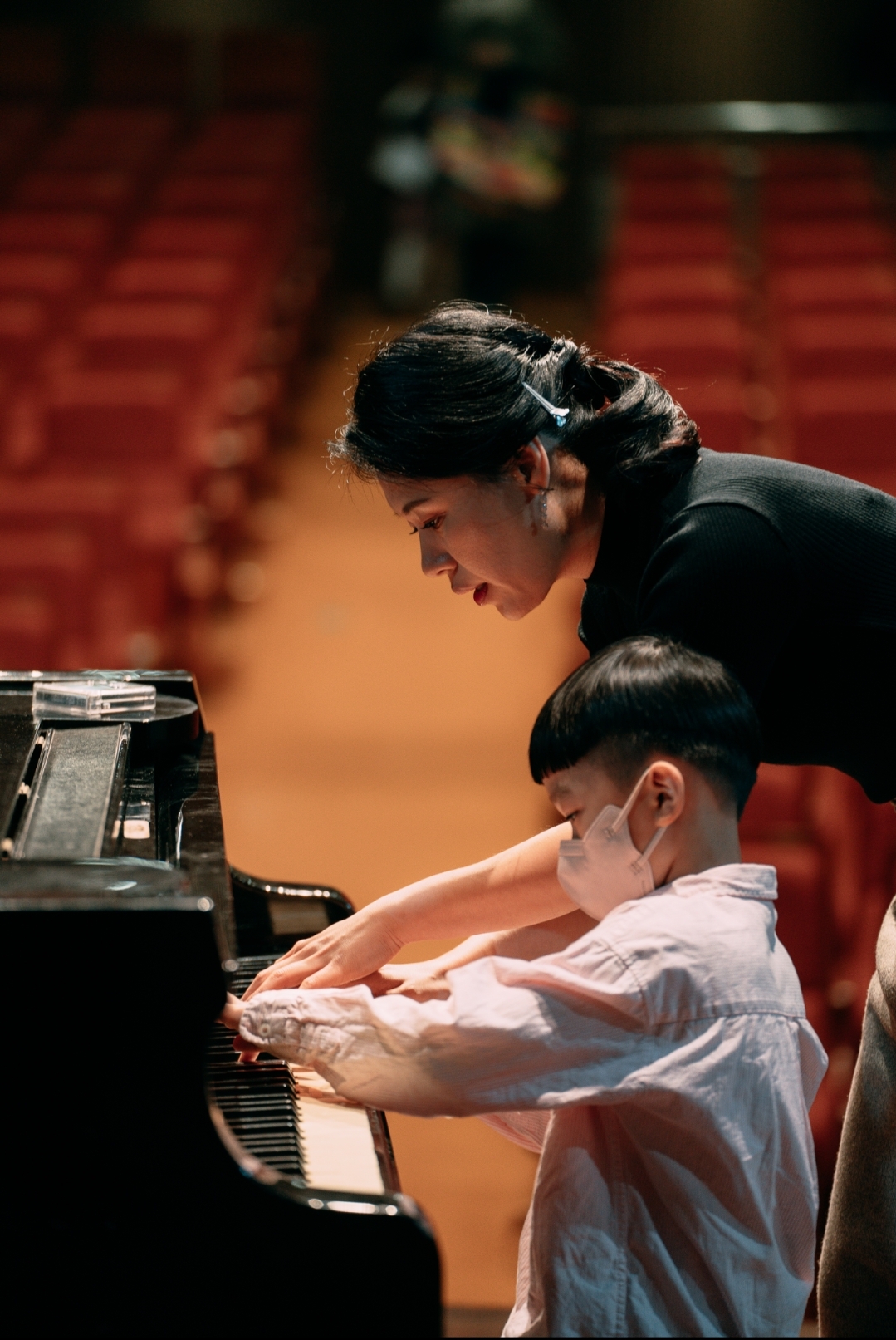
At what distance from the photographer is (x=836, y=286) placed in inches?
172

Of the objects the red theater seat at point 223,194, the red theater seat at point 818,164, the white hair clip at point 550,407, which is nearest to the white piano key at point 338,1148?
the white hair clip at point 550,407

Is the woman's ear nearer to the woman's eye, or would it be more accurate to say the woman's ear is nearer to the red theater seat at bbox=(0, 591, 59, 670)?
the woman's eye

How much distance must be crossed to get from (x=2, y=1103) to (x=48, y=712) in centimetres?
49

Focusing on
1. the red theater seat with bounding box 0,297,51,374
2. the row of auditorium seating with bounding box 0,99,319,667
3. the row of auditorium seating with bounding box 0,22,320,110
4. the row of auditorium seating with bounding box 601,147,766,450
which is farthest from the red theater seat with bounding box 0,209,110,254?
the row of auditorium seating with bounding box 601,147,766,450

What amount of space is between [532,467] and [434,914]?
0.39 metres

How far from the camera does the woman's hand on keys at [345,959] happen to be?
3.95 ft

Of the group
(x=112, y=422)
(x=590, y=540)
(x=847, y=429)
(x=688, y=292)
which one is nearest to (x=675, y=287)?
(x=688, y=292)

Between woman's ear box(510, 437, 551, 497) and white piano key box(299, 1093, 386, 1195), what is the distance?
515 millimetres

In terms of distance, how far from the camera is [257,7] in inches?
255

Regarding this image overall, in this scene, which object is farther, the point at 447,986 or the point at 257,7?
the point at 257,7

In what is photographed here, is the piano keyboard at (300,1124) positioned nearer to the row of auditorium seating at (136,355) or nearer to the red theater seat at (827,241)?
the row of auditorium seating at (136,355)

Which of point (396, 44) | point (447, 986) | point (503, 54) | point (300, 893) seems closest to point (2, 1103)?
point (447, 986)

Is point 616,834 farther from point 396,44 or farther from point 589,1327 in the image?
point 396,44

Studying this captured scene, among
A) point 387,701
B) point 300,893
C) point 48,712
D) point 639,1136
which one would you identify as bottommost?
point 387,701
